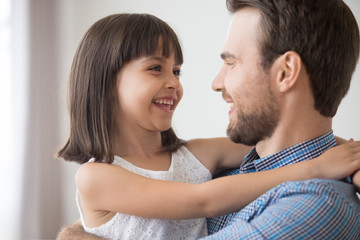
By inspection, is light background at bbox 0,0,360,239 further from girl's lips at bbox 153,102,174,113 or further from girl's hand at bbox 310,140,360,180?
girl's hand at bbox 310,140,360,180

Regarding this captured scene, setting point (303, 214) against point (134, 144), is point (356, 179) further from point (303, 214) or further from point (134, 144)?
point (134, 144)

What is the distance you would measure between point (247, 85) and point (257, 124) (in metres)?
0.14

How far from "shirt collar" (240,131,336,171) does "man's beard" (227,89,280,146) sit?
9cm

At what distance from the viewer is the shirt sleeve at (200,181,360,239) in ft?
3.52

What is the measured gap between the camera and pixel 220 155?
5.77ft

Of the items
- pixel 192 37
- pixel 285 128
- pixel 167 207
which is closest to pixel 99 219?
pixel 167 207

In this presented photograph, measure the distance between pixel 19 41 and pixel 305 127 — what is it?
2.65 m

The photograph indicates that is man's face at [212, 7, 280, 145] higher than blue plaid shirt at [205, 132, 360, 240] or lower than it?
higher

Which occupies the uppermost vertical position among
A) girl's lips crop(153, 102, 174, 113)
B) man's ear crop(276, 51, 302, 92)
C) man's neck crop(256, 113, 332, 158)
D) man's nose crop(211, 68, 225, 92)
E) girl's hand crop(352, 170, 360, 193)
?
man's ear crop(276, 51, 302, 92)

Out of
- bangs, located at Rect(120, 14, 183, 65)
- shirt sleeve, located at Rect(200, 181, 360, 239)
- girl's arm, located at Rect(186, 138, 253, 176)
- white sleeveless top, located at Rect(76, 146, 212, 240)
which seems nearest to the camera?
shirt sleeve, located at Rect(200, 181, 360, 239)

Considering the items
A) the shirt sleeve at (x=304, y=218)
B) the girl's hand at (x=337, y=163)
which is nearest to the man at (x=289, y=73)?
the girl's hand at (x=337, y=163)

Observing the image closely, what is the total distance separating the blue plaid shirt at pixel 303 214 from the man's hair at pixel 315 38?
35 centimetres

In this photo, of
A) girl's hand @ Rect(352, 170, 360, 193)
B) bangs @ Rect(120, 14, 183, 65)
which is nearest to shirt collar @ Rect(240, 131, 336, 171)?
girl's hand @ Rect(352, 170, 360, 193)

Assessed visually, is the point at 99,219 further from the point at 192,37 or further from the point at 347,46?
the point at 192,37
